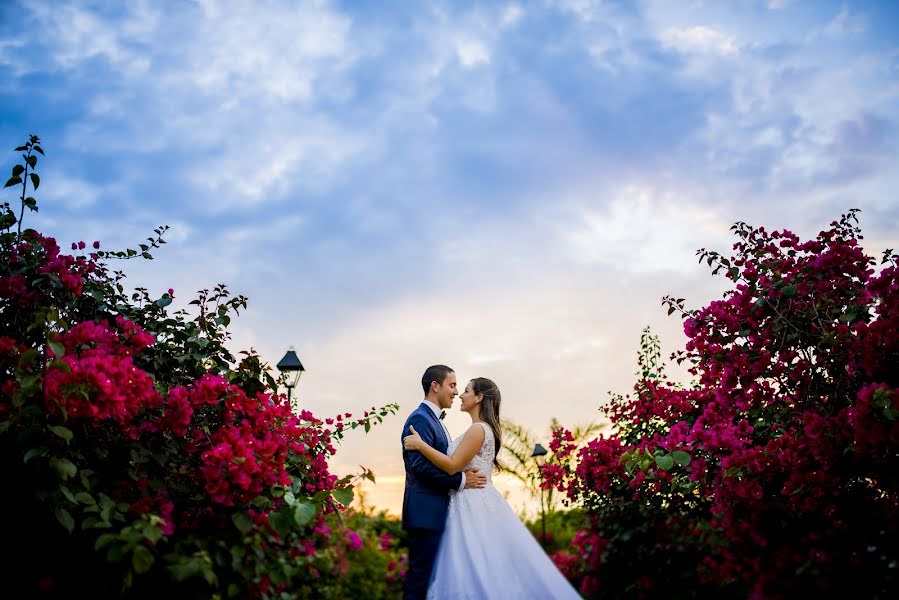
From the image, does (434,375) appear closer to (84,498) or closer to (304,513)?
(304,513)

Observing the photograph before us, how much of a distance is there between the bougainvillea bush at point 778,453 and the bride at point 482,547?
0.89 m

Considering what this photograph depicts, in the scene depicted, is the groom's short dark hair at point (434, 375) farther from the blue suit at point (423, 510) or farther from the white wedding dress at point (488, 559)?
the white wedding dress at point (488, 559)

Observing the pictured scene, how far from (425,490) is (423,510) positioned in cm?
15

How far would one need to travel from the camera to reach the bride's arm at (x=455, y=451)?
184 inches

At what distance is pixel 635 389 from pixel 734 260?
2.88 meters

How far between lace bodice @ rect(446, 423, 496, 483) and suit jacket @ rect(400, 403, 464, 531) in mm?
209

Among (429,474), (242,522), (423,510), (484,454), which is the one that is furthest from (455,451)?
(242,522)

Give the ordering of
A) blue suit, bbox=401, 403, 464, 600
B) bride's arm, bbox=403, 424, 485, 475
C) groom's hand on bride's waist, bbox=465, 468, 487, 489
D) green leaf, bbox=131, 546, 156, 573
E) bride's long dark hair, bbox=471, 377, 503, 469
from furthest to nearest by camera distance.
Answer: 1. bride's long dark hair, bbox=471, 377, 503, 469
2. groom's hand on bride's waist, bbox=465, 468, 487, 489
3. bride's arm, bbox=403, 424, 485, 475
4. blue suit, bbox=401, 403, 464, 600
5. green leaf, bbox=131, 546, 156, 573

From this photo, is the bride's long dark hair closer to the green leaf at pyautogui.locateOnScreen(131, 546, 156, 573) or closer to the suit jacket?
the suit jacket

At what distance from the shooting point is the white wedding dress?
424 centimetres

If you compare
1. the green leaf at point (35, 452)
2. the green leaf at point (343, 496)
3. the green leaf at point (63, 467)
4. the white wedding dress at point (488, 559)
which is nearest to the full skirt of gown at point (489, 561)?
the white wedding dress at point (488, 559)

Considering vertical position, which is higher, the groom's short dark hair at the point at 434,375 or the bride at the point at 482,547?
the groom's short dark hair at the point at 434,375

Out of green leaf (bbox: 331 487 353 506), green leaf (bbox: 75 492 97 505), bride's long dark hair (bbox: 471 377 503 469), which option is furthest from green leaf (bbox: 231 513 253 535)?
bride's long dark hair (bbox: 471 377 503 469)

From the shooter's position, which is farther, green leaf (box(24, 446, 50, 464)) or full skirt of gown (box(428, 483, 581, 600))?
full skirt of gown (box(428, 483, 581, 600))
